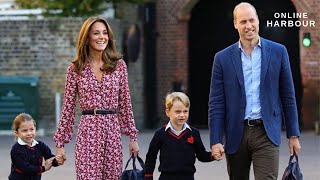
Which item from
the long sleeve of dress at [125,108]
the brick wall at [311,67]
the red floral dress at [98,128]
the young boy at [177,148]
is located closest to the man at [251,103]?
the young boy at [177,148]

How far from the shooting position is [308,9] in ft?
64.3

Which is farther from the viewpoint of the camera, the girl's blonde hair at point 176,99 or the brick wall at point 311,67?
the brick wall at point 311,67

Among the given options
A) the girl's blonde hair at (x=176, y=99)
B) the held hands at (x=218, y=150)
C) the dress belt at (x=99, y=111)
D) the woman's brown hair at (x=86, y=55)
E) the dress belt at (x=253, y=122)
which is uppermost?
the woman's brown hair at (x=86, y=55)

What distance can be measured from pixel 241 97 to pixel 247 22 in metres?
0.53

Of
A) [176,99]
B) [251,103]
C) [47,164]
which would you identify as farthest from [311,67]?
[251,103]

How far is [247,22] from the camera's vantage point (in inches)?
259

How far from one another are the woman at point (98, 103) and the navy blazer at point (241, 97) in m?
0.65

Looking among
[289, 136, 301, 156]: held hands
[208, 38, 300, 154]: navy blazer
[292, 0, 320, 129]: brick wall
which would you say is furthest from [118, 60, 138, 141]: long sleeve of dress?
[292, 0, 320, 129]: brick wall

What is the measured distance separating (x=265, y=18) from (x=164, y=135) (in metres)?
13.3

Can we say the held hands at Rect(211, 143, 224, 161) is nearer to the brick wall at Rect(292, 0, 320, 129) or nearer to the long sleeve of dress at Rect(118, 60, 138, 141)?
the long sleeve of dress at Rect(118, 60, 138, 141)

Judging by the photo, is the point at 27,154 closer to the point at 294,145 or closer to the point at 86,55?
the point at 86,55

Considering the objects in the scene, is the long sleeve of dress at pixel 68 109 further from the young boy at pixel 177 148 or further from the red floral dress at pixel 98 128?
the young boy at pixel 177 148

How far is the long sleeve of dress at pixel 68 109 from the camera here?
269 inches

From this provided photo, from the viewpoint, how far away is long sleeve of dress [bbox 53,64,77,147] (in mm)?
6820
